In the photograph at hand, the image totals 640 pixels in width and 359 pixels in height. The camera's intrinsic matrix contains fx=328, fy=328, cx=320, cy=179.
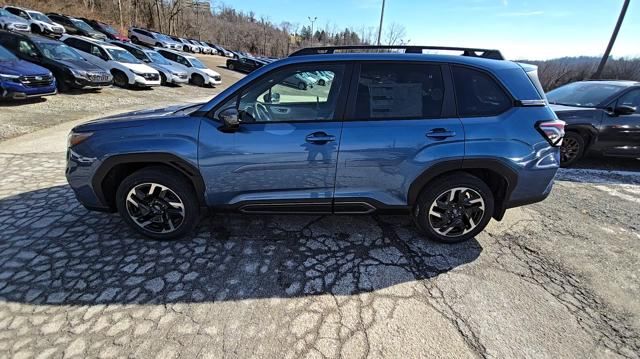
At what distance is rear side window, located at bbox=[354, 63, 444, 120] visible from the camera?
2.93m

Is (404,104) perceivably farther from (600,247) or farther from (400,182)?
(600,247)

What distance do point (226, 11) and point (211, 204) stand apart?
375 ft

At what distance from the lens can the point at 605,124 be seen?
602 centimetres

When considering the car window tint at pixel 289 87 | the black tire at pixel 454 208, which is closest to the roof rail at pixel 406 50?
the car window tint at pixel 289 87

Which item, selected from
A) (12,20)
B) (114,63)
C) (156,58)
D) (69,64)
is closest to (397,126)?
(69,64)

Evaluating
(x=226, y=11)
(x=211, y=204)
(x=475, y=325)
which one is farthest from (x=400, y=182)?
(x=226, y=11)

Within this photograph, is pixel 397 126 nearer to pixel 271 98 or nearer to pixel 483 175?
pixel 483 175

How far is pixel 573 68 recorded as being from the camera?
831 inches

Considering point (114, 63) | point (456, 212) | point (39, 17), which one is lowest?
point (456, 212)

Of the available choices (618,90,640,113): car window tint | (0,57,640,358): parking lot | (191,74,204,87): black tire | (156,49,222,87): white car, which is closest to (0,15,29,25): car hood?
(156,49,222,87): white car

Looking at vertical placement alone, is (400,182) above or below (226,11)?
below

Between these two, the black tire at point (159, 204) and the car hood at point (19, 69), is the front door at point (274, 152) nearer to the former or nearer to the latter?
the black tire at point (159, 204)

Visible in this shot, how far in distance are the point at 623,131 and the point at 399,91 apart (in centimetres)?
570

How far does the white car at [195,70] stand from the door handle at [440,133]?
18.2 m
